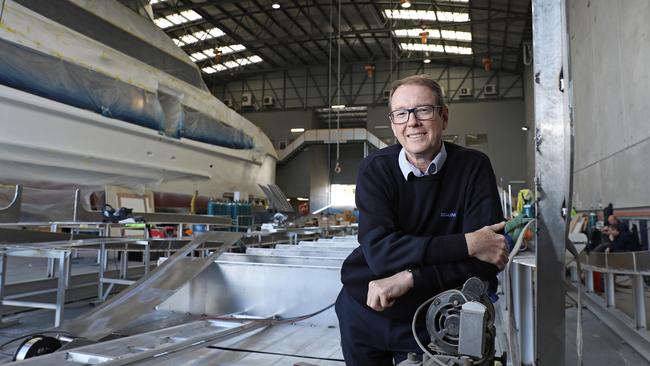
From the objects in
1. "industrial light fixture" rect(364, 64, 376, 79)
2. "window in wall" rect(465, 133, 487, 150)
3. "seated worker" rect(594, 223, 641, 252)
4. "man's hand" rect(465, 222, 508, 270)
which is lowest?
"seated worker" rect(594, 223, 641, 252)

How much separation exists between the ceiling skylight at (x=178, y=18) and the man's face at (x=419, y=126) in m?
14.0

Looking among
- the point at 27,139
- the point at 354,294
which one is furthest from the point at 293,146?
the point at 354,294

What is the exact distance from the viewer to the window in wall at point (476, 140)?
1680cm

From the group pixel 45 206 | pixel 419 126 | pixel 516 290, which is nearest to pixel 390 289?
pixel 419 126

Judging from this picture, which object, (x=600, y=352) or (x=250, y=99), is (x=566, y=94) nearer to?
(x=600, y=352)

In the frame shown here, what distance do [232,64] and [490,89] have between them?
426 inches

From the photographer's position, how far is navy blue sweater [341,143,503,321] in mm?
908

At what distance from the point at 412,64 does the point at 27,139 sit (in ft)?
50.8

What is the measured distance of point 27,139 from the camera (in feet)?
16.7

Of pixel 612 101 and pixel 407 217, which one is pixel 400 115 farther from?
pixel 612 101

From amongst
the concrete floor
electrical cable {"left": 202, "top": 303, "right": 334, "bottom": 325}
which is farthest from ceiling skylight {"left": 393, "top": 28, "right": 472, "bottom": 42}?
electrical cable {"left": 202, "top": 303, "right": 334, "bottom": 325}

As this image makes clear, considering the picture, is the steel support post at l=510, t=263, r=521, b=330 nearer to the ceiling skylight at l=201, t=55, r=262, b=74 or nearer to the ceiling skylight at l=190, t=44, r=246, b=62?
the ceiling skylight at l=190, t=44, r=246, b=62

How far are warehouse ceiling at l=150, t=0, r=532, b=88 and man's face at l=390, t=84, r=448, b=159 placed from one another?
36.2ft

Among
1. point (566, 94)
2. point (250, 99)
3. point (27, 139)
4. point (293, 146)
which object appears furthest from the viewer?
point (250, 99)
